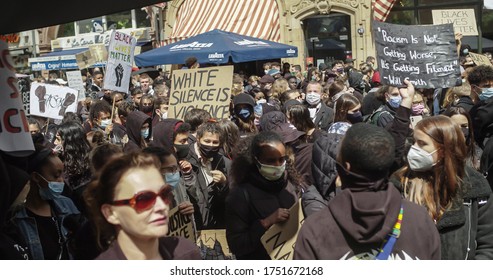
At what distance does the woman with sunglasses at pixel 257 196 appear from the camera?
4633mm

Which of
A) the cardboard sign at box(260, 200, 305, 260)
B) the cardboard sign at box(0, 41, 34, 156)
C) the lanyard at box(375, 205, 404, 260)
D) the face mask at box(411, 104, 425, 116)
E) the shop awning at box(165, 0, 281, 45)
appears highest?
the shop awning at box(165, 0, 281, 45)

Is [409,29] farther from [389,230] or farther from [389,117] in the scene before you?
[389,230]

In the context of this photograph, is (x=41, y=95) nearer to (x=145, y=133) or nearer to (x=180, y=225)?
(x=145, y=133)

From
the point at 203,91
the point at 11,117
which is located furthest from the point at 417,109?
the point at 11,117

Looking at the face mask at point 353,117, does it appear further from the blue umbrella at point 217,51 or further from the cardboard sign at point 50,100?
the blue umbrella at point 217,51

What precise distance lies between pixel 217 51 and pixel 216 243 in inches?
484

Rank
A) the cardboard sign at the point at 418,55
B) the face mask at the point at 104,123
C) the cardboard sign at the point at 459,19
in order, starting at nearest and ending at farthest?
the cardboard sign at the point at 418,55 < the face mask at the point at 104,123 < the cardboard sign at the point at 459,19

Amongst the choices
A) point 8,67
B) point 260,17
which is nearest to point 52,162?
point 8,67

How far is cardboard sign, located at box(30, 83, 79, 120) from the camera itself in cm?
1062

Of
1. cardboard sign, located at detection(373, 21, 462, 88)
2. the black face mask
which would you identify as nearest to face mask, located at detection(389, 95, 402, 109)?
cardboard sign, located at detection(373, 21, 462, 88)

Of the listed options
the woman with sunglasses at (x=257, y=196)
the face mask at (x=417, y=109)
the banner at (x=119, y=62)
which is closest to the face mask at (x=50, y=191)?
the woman with sunglasses at (x=257, y=196)

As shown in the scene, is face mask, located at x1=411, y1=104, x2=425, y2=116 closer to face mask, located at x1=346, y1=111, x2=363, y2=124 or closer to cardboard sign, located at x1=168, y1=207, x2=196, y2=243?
face mask, located at x1=346, y1=111, x2=363, y2=124

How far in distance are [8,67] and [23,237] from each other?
964 millimetres

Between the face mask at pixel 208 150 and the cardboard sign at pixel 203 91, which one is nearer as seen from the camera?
the face mask at pixel 208 150
